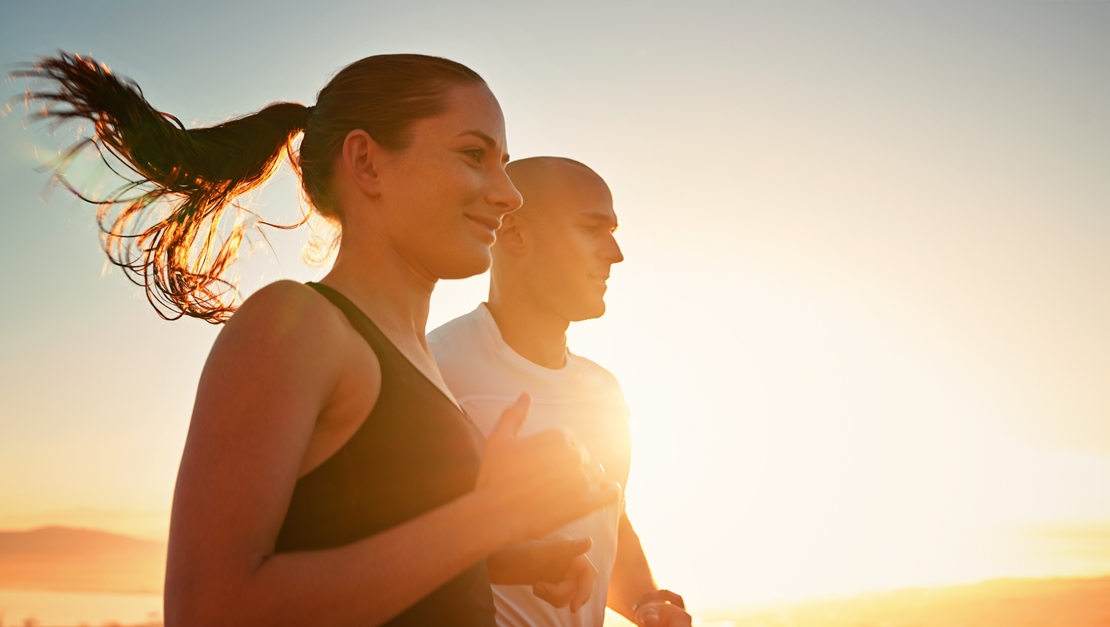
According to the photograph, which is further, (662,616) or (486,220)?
(662,616)

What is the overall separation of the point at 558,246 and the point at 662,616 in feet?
6.66

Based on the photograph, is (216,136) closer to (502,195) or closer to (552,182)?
(502,195)

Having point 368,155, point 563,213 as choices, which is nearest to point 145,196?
point 368,155

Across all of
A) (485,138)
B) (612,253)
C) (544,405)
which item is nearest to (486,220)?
(485,138)

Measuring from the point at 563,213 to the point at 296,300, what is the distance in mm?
3272

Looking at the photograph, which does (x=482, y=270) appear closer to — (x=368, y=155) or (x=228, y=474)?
(x=368, y=155)

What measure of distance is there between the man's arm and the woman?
173 centimetres

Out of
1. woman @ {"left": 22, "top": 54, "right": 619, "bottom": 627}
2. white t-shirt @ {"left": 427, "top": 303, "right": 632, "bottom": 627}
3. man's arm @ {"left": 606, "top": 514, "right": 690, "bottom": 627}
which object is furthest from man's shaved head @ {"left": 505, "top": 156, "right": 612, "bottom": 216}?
woman @ {"left": 22, "top": 54, "right": 619, "bottom": 627}

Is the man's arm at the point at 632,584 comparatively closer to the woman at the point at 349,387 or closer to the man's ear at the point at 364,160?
the woman at the point at 349,387

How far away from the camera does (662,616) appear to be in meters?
3.92

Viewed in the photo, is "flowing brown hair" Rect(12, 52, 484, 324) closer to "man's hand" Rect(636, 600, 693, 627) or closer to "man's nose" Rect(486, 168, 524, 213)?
"man's nose" Rect(486, 168, 524, 213)

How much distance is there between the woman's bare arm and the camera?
5.08 feet

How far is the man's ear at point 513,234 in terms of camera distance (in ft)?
16.3

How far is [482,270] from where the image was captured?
2449mm
